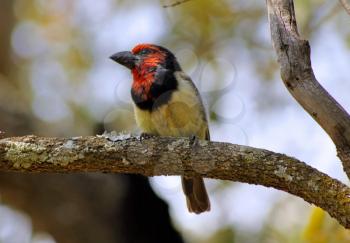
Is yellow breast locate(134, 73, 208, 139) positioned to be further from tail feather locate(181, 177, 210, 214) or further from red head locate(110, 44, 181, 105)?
tail feather locate(181, 177, 210, 214)

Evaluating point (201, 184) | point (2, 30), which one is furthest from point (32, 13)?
point (201, 184)

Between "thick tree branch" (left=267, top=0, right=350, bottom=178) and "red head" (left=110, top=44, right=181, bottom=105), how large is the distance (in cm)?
167

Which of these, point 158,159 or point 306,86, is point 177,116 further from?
point 306,86

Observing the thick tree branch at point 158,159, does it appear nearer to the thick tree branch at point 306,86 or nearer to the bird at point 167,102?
the thick tree branch at point 306,86

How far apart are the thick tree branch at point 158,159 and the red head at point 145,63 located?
123 centimetres

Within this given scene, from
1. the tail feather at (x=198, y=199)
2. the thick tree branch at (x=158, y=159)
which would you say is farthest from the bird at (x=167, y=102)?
the thick tree branch at (x=158, y=159)

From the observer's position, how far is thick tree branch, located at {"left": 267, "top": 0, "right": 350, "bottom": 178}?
2744 mm

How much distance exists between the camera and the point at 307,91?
2760mm

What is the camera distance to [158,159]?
3.15m

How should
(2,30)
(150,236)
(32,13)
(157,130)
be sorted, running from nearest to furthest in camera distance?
(157,130) < (150,236) < (2,30) < (32,13)

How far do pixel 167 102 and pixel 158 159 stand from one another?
112cm

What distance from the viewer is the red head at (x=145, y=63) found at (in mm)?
4469

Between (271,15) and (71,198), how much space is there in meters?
2.94

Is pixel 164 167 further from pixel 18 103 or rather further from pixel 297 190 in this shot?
pixel 18 103
